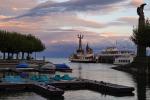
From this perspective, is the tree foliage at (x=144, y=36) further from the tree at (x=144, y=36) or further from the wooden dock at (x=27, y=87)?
the wooden dock at (x=27, y=87)

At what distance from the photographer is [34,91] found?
206ft

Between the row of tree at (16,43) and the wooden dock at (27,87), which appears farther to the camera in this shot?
the row of tree at (16,43)

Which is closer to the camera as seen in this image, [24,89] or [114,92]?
[114,92]

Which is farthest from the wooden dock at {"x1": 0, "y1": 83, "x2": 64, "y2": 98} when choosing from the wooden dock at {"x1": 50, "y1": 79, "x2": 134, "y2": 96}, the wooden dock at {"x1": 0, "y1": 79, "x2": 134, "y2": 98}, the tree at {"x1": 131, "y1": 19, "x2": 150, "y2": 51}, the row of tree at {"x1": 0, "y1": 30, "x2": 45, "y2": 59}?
the row of tree at {"x1": 0, "y1": 30, "x2": 45, "y2": 59}

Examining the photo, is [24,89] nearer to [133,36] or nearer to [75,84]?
[75,84]

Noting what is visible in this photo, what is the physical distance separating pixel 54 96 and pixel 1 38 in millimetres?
92243

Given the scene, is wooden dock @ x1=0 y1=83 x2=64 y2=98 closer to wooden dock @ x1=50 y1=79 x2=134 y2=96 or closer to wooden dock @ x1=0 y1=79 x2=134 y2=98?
wooden dock @ x1=0 y1=79 x2=134 y2=98

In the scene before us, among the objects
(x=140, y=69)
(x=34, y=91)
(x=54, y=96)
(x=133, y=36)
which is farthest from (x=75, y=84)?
(x=133, y=36)

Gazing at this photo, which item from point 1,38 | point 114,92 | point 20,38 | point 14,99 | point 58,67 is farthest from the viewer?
point 20,38

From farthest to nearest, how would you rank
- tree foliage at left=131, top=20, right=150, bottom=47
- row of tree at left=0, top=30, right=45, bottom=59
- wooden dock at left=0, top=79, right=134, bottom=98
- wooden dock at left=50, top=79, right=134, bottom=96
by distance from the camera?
row of tree at left=0, top=30, right=45, bottom=59 < tree foliage at left=131, top=20, right=150, bottom=47 < wooden dock at left=50, top=79, right=134, bottom=96 < wooden dock at left=0, top=79, right=134, bottom=98

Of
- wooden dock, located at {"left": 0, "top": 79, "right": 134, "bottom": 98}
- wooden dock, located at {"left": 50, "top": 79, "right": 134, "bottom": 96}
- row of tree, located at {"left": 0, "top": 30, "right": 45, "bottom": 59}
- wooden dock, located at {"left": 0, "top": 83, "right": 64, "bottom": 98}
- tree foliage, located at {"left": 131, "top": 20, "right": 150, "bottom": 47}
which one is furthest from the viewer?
row of tree, located at {"left": 0, "top": 30, "right": 45, "bottom": 59}

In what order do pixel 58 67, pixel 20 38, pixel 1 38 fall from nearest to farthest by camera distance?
pixel 58 67
pixel 1 38
pixel 20 38

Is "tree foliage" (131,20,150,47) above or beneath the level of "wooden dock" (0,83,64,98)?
above

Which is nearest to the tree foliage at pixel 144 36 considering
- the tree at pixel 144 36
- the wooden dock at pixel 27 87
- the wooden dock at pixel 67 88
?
the tree at pixel 144 36
